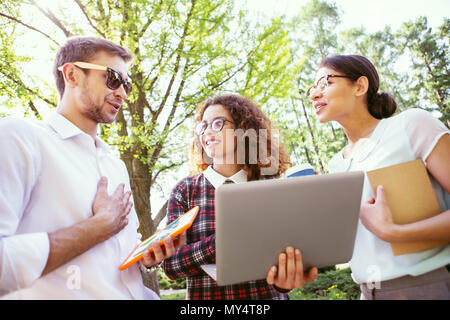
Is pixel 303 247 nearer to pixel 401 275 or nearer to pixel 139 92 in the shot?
pixel 401 275

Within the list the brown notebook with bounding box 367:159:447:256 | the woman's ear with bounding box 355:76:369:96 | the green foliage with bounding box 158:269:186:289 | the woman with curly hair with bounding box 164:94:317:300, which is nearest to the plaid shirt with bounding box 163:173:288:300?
the woman with curly hair with bounding box 164:94:317:300

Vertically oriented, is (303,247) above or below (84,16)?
below

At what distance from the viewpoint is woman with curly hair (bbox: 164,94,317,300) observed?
1543 millimetres

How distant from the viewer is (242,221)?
1107 millimetres

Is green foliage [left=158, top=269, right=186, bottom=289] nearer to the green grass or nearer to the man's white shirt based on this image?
the green grass

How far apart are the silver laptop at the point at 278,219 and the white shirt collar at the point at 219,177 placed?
84 cm

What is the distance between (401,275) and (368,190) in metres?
0.45

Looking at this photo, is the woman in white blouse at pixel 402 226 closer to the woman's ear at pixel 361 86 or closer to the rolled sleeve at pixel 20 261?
the woman's ear at pixel 361 86

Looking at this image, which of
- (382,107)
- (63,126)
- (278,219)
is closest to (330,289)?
(382,107)

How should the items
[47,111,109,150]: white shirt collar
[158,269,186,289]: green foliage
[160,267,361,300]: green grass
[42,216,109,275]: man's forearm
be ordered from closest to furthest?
[42,216,109,275]: man's forearm
[47,111,109,150]: white shirt collar
[160,267,361,300]: green grass
[158,269,186,289]: green foliage

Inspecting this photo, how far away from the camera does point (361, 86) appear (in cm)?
198

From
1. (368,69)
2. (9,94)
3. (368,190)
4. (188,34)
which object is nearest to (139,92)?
(188,34)

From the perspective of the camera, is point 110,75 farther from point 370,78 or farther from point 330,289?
point 330,289

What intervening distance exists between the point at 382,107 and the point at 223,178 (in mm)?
1242
